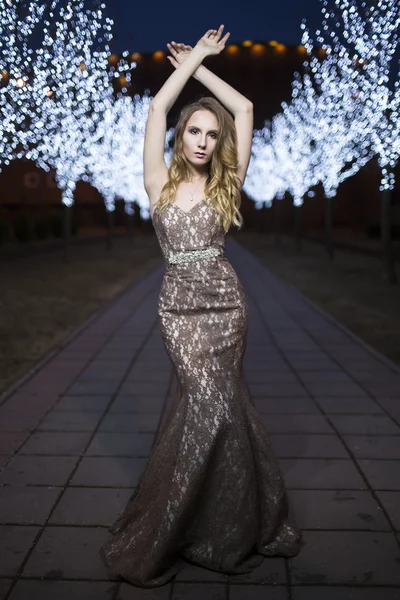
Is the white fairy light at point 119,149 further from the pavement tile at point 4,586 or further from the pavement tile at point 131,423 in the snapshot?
the pavement tile at point 4,586

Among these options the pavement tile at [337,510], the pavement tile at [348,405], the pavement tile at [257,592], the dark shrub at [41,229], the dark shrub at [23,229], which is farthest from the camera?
the dark shrub at [41,229]

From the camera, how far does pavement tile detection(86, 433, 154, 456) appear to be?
5.36 metres

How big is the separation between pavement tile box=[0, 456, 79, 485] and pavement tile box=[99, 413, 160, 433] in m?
0.80

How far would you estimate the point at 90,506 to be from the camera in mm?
4332

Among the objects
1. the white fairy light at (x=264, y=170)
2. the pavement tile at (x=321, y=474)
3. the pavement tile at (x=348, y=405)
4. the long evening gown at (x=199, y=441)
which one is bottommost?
the pavement tile at (x=348, y=405)

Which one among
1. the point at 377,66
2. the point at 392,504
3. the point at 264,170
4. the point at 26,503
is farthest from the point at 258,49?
the point at 26,503

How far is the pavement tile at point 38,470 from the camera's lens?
15.6 ft

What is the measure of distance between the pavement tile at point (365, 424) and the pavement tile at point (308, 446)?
275mm

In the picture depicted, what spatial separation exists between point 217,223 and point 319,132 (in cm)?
1993

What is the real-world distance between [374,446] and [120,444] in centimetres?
200

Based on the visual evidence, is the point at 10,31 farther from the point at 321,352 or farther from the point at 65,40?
the point at 321,352

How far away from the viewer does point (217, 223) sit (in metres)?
3.47

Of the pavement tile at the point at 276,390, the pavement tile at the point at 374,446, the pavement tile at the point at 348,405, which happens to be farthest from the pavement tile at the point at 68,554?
the pavement tile at the point at 276,390

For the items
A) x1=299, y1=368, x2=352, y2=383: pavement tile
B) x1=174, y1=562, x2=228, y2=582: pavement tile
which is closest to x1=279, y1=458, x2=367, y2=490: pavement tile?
x1=174, y1=562, x2=228, y2=582: pavement tile
